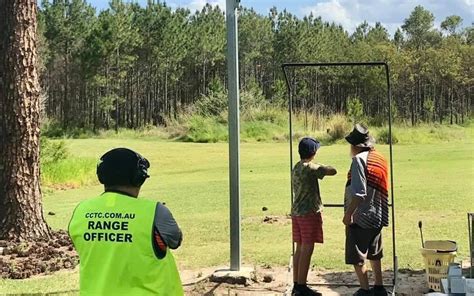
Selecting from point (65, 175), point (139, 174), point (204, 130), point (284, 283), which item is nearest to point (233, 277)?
point (284, 283)

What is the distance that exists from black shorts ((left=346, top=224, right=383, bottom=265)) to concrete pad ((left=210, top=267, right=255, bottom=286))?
3.95ft

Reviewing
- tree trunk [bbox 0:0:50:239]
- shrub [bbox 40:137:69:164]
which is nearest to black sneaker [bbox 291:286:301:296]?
tree trunk [bbox 0:0:50:239]

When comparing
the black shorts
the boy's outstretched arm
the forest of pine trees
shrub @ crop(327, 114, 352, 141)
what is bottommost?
the black shorts

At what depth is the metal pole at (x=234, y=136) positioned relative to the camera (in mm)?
5598

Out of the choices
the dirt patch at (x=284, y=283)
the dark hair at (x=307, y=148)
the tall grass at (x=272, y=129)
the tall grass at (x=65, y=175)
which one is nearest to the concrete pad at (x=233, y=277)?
the dirt patch at (x=284, y=283)

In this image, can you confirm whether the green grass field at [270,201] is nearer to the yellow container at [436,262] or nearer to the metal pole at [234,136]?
the metal pole at [234,136]

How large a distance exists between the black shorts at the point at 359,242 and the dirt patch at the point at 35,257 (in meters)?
3.15

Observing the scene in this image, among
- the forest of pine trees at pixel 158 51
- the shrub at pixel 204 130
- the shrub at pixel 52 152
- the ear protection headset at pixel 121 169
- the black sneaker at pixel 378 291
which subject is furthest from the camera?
the forest of pine trees at pixel 158 51

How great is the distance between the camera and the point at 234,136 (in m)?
5.64

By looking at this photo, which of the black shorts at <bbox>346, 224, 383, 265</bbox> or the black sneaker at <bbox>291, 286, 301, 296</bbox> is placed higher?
the black shorts at <bbox>346, 224, 383, 265</bbox>

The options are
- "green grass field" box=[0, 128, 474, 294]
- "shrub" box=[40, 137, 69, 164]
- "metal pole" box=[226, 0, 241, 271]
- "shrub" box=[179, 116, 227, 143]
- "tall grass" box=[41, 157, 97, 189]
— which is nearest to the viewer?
"metal pole" box=[226, 0, 241, 271]

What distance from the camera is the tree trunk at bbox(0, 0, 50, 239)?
23.2 feet

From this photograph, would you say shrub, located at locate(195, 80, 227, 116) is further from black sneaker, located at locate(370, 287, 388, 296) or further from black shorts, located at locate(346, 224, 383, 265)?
black shorts, located at locate(346, 224, 383, 265)

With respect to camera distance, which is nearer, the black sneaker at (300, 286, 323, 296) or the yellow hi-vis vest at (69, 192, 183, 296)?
the yellow hi-vis vest at (69, 192, 183, 296)
